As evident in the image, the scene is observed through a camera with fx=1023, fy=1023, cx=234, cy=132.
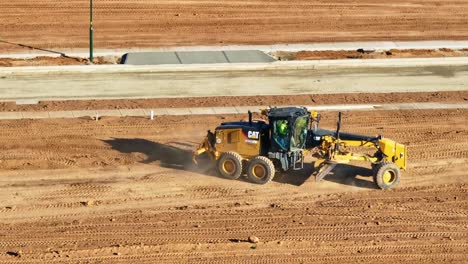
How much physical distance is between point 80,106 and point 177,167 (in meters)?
6.39

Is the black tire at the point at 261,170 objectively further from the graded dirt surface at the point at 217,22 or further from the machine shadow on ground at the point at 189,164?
the graded dirt surface at the point at 217,22

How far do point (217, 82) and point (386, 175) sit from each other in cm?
1124

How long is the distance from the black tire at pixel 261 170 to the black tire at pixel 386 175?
2.66 m

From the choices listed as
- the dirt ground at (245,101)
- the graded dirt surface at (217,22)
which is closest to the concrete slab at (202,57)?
the graded dirt surface at (217,22)

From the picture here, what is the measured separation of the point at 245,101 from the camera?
3378 centimetres

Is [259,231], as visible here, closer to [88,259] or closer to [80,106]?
[88,259]

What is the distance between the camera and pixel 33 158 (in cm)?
2816

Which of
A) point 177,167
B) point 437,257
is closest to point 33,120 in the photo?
point 177,167

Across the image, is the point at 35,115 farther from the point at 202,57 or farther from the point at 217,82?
the point at 202,57

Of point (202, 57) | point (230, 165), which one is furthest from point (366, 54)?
point (230, 165)

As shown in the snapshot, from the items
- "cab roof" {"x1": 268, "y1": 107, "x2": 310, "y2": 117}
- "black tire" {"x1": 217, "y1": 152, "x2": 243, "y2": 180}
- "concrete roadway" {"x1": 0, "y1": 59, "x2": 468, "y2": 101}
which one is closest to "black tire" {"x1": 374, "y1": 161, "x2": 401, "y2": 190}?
"cab roof" {"x1": 268, "y1": 107, "x2": 310, "y2": 117}

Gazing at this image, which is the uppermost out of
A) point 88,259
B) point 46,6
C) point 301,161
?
point 46,6

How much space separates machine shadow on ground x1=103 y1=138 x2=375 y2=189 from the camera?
27.0m

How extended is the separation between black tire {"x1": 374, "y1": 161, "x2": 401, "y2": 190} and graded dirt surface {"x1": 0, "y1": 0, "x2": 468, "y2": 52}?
52.4ft
